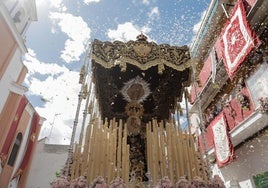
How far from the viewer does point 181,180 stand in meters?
3.07

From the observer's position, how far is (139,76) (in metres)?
5.52

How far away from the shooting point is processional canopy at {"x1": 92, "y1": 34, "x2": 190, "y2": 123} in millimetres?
4609

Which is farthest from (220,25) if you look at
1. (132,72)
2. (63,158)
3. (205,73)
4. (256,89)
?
(63,158)

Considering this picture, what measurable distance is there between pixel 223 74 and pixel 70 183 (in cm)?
753

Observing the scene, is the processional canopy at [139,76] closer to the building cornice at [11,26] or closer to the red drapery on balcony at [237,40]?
the red drapery on balcony at [237,40]

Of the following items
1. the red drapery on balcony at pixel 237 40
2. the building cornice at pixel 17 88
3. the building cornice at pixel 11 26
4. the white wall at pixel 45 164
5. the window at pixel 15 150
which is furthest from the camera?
the white wall at pixel 45 164

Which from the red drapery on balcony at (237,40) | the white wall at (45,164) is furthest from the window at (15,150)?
the red drapery on balcony at (237,40)

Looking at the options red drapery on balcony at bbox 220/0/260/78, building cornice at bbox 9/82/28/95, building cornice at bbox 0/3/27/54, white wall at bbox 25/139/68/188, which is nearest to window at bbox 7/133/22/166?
building cornice at bbox 9/82/28/95

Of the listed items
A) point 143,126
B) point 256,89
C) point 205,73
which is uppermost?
point 205,73

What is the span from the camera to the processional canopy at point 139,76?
4609 mm

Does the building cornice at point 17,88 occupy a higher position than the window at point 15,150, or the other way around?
the building cornice at point 17,88

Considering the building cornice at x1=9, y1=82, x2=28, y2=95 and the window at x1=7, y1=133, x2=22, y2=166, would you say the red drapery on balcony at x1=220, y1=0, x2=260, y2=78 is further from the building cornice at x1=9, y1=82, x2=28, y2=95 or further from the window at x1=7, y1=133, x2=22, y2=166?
the window at x1=7, y1=133, x2=22, y2=166

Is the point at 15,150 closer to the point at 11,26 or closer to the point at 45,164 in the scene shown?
the point at 45,164

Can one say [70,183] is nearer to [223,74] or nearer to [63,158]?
[223,74]
